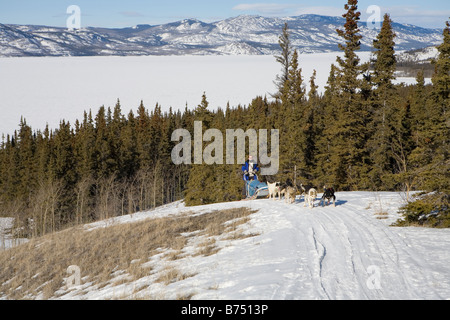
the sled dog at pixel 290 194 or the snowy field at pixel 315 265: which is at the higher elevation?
the sled dog at pixel 290 194

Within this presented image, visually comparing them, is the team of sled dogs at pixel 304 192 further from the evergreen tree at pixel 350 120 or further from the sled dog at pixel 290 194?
the evergreen tree at pixel 350 120

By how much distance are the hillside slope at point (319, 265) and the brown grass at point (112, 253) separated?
83 cm

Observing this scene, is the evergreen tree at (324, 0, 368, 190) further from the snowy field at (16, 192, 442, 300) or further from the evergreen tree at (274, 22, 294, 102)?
the snowy field at (16, 192, 442, 300)

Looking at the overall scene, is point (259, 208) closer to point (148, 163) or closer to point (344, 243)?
point (344, 243)

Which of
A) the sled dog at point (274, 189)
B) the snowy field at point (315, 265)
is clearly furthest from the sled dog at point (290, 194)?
the snowy field at point (315, 265)

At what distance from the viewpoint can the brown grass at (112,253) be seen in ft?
44.4

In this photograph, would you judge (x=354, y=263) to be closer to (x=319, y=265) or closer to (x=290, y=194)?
(x=319, y=265)

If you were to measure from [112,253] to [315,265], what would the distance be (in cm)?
1025

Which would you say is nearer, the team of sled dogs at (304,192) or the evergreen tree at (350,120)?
the team of sled dogs at (304,192)

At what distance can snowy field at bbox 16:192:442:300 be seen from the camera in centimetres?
829

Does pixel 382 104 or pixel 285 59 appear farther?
pixel 285 59

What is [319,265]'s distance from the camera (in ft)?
32.1

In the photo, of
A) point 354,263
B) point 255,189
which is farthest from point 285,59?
point 354,263
